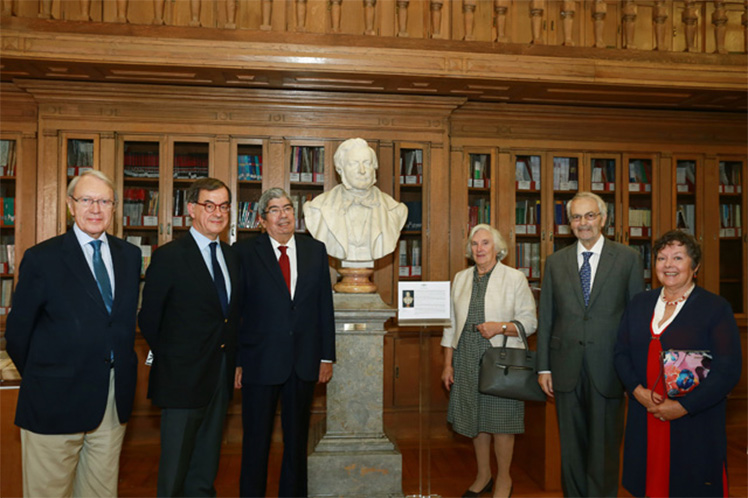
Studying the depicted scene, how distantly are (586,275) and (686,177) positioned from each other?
11.3 feet

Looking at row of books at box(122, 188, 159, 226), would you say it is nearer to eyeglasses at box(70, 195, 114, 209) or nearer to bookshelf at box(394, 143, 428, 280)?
bookshelf at box(394, 143, 428, 280)

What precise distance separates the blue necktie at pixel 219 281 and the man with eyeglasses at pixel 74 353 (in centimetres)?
38

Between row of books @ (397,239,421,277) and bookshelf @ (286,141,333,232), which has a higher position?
bookshelf @ (286,141,333,232)

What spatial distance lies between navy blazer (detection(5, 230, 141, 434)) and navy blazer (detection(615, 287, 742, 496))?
2124 mm

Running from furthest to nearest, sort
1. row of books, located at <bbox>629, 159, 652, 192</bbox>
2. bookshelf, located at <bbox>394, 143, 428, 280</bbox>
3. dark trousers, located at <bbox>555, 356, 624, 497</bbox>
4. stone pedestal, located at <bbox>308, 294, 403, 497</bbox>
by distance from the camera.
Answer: row of books, located at <bbox>629, 159, 652, 192</bbox> < bookshelf, located at <bbox>394, 143, 428, 280</bbox> < stone pedestal, located at <bbox>308, 294, 403, 497</bbox> < dark trousers, located at <bbox>555, 356, 624, 497</bbox>

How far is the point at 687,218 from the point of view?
5.33 metres

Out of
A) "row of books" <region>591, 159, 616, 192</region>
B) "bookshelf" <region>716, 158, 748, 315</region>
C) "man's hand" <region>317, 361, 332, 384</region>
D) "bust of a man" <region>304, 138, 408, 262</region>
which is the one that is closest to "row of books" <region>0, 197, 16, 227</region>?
"bust of a man" <region>304, 138, 408, 262</region>

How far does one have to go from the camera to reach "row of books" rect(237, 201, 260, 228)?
4.79 meters

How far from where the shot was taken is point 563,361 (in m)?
2.64

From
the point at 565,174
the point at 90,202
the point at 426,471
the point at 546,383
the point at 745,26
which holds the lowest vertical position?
the point at 426,471

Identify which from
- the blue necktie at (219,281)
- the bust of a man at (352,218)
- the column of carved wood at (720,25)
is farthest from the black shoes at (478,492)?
the column of carved wood at (720,25)

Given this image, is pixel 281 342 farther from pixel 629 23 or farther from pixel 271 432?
pixel 629 23

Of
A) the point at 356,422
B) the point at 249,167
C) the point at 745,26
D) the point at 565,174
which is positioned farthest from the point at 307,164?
the point at 745,26

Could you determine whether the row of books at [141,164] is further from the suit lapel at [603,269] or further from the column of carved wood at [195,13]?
the suit lapel at [603,269]
